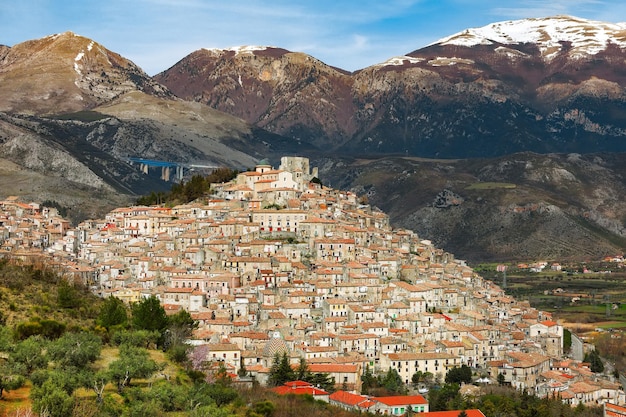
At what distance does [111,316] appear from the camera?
6212 centimetres

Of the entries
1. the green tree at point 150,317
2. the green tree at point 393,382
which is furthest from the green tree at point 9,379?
the green tree at point 393,382

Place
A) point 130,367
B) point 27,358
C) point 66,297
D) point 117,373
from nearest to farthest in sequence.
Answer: point 27,358 → point 117,373 → point 130,367 → point 66,297

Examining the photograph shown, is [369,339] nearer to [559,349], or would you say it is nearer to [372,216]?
[559,349]

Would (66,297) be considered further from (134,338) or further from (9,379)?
(9,379)

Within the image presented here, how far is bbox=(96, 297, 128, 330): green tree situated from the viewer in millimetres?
61356

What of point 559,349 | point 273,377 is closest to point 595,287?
point 559,349

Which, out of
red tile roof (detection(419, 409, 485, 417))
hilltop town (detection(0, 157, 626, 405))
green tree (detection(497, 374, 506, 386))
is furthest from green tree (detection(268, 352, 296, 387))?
green tree (detection(497, 374, 506, 386))

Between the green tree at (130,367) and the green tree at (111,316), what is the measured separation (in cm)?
819

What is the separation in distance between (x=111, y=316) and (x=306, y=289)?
854 inches

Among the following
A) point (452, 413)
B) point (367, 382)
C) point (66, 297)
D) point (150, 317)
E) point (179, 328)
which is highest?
point (66, 297)

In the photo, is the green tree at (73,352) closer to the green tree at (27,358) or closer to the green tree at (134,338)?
the green tree at (27,358)

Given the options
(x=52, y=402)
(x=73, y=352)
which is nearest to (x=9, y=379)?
(x=73, y=352)

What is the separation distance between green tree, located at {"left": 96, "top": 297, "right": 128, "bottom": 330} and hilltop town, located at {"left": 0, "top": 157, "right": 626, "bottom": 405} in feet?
19.0

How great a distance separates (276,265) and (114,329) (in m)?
24.4
